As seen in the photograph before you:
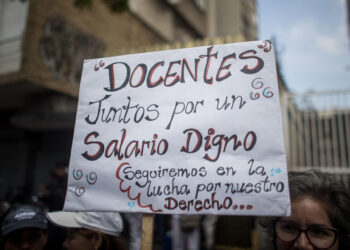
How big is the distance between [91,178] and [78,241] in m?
0.56

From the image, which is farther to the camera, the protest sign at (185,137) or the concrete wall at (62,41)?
the concrete wall at (62,41)

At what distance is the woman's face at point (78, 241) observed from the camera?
202 cm

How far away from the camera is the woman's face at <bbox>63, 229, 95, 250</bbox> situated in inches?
79.4

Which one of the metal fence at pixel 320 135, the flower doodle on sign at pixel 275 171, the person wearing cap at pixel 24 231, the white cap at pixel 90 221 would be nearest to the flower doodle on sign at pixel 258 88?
the flower doodle on sign at pixel 275 171

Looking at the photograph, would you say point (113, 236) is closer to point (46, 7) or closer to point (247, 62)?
point (247, 62)

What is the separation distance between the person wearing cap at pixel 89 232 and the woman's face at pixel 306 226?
113 centimetres

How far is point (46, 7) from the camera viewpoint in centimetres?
757

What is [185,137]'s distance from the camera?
5.70 ft

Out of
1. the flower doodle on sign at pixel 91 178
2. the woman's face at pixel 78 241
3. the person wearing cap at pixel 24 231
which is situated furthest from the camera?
the person wearing cap at pixel 24 231

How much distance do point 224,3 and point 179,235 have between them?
55.2 ft

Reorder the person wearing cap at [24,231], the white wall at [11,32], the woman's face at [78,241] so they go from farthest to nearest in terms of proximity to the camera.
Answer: the white wall at [11,32]
the person wearing cap at [24,231]
the woman's face at [78,241]

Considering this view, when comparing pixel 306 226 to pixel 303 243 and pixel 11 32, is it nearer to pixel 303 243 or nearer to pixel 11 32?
pixel 303 243

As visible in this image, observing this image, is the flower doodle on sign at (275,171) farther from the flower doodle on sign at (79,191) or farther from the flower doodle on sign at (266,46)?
the flower doodle on sign at (79,191)

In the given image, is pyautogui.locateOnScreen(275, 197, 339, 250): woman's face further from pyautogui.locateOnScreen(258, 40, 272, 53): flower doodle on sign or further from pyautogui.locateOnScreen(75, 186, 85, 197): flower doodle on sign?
pyautogui.locateOnScreen(75, 186, 85, 197): flower doodle on sign
